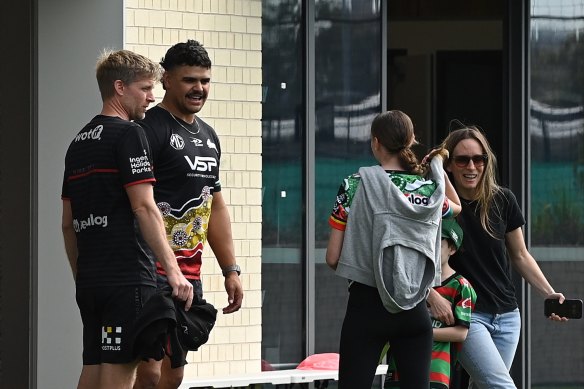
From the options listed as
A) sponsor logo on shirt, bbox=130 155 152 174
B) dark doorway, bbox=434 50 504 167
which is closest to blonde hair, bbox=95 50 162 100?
sponsor logo on shirt, bbox=130 155 152 174

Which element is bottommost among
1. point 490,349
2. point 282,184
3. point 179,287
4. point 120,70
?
point 490,349

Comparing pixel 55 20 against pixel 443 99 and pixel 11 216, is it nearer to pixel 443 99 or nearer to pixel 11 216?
pixel 11 216

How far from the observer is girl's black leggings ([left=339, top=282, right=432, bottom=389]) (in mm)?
6113

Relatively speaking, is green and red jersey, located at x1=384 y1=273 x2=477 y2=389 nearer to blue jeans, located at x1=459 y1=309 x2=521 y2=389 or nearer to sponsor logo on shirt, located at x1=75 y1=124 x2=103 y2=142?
blue jeans, located at x1=459 y1=309 x2=521 y2=389

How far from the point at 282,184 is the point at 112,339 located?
4222mm

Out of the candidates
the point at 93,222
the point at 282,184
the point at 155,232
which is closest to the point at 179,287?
the point at 155,232

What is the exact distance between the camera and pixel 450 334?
685cm

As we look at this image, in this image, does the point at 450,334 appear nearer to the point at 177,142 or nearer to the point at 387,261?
the point at 387,261

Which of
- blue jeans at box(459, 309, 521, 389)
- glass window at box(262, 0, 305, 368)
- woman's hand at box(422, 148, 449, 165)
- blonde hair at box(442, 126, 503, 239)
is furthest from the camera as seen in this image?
glass window at box(262, 0, 305, 368)

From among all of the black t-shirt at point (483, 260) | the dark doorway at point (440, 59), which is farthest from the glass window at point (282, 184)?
the dark doorway at point (440, 59)

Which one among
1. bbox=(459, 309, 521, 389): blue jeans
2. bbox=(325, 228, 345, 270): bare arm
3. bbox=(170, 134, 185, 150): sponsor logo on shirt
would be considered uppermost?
bbox=(170, 134, 185, 150): sponsor logo on shirt

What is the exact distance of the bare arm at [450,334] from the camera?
682cm

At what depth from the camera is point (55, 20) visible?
809cm

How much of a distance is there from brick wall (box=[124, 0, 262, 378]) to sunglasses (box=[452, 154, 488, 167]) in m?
2.43
